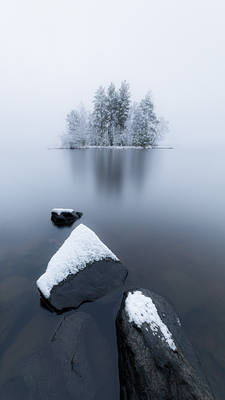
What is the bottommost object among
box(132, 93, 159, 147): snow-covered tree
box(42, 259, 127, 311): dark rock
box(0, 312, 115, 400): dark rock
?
box(0, 312, 115, 400): dark rock

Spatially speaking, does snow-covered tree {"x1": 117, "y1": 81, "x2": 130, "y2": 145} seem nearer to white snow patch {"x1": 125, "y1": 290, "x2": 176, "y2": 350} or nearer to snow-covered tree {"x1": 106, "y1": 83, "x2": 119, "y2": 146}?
snow-covered tree {"x1": 106, "y1": 83, "x2": 119, "y2": 146}

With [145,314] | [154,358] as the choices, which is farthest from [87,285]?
[154,358]

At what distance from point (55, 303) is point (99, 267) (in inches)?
54.2

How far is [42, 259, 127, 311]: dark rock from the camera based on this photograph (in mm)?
4090

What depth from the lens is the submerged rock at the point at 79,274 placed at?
4129mm

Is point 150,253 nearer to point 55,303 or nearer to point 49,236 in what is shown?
point 55,303

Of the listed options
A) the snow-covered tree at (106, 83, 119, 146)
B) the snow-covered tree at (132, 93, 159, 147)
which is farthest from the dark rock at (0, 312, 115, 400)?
the snow-covered tree at (106, 83, 119, 146)

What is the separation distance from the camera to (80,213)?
10.4 metres

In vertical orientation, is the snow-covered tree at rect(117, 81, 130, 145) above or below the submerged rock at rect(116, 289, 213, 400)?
above

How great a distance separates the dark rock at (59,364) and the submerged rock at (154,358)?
46 cm

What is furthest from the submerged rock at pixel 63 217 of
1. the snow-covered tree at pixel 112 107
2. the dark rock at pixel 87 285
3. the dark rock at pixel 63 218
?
the snow-covered tree at pixel 112 107

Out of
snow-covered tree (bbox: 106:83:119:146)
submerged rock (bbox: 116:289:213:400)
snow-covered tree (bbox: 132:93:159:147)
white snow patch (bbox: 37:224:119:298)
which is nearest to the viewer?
submerged rock (bbox: 116:289:213:400)

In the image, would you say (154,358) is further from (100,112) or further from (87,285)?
(100,112)

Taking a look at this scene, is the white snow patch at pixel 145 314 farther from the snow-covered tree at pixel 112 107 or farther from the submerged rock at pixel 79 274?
the snow-covered tree at pixel 112 107
